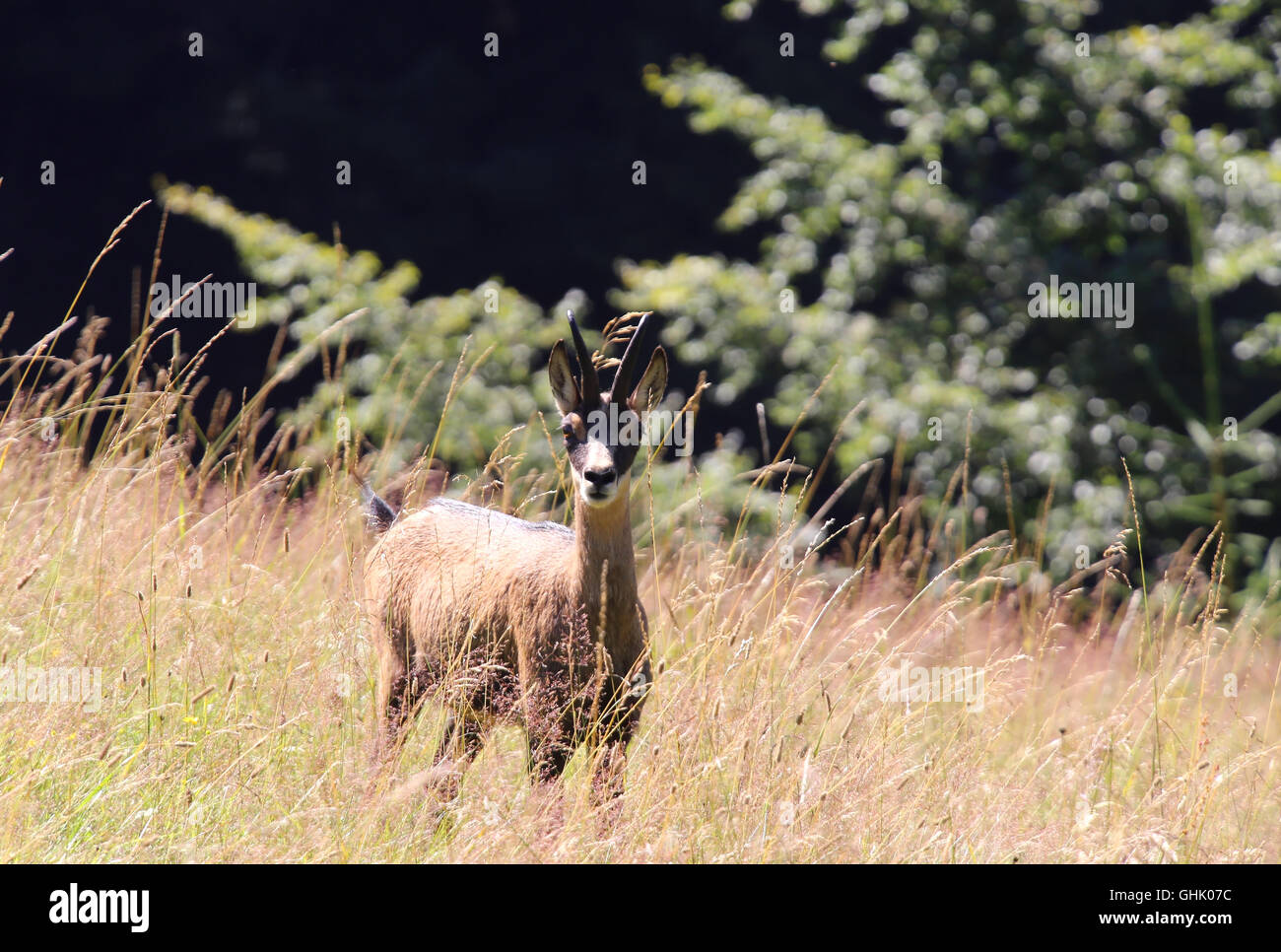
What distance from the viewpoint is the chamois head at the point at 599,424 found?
12.7 ft

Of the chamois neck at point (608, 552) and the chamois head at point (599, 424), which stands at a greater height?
the chamois head at point (599, 424)

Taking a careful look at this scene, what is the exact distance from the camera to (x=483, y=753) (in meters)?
4.17

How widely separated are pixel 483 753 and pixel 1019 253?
6924mm

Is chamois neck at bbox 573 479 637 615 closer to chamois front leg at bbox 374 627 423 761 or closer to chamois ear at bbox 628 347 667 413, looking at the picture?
chamois ear at bbox 628 347 667 413

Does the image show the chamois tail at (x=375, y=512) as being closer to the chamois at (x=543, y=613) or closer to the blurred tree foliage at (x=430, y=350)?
the chamois at (x=543, y=613)

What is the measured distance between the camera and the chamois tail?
5.00 metres

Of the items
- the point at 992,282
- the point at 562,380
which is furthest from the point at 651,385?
the point at 992,282

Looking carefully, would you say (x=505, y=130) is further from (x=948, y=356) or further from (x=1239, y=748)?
(x=1239, y=748)
